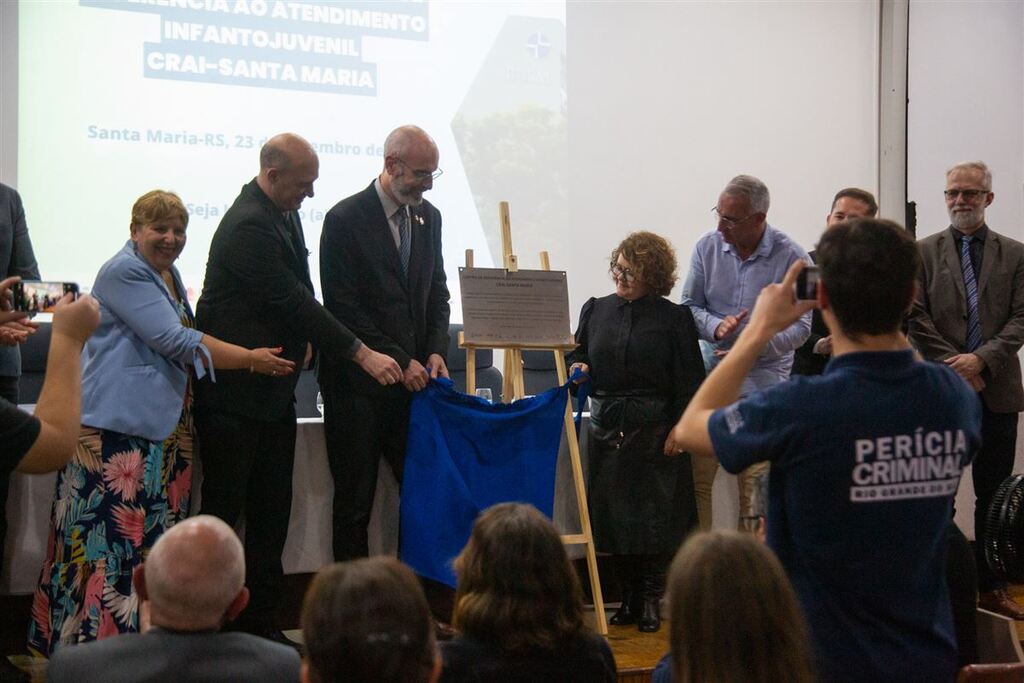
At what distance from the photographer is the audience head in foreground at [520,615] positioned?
178cm

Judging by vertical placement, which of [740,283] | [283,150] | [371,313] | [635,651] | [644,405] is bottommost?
[635,651]

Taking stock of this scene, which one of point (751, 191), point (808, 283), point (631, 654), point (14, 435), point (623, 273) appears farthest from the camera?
point (623, 273)

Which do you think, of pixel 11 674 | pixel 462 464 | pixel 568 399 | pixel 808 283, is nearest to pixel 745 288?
pixel 568 399

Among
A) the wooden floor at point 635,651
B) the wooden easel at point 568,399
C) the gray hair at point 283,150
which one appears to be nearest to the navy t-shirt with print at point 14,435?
the gray hair at point 283,150

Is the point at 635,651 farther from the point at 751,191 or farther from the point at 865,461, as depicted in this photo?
the point at 865,461

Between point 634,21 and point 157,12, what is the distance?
2.86 metres

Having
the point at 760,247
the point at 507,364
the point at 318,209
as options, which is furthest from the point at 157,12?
the point at 760,247

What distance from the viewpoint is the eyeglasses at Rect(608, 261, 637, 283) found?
390 cm

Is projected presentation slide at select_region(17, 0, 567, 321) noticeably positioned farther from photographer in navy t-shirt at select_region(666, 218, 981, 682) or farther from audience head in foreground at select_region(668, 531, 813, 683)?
audience head in foreground at select_region(668, 531, 813, 683)

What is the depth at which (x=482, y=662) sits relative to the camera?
5.84 feet

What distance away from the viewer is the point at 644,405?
12.8ft

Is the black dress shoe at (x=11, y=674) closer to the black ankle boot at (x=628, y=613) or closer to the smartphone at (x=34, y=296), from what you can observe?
the smartphone at (x=34, y=296)

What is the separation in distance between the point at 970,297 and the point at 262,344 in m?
2.58

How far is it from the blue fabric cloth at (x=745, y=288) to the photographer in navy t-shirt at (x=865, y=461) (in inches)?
81.6
